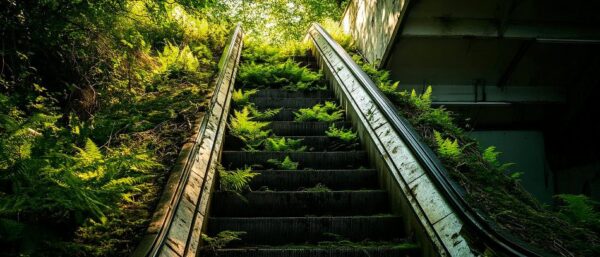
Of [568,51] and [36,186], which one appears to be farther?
[568,51]

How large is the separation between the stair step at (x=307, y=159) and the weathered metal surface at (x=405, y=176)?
0.79ft

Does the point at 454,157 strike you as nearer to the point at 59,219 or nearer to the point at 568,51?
the point at 59,219

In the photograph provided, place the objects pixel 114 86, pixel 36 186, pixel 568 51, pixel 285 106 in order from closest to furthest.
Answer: pixel 36 186 → pixel 114 86 → pixel 285 106 → pixel 568 51

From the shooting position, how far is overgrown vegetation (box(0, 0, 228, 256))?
222 centimetres

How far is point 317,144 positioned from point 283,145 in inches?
26.6

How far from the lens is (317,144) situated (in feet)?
18.7

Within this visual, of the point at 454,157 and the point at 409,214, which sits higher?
the point at 454,157

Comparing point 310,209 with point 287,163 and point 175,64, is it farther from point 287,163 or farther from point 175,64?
point 175,64

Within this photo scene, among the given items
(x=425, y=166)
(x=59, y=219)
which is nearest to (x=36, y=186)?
(x=59, y=219)

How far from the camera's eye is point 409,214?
3.64 meters

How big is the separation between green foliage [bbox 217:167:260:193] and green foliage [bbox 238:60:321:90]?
4105 mm

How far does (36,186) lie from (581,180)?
399 inches

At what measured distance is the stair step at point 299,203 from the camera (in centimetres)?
411

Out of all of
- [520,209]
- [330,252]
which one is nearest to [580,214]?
[520,209]
